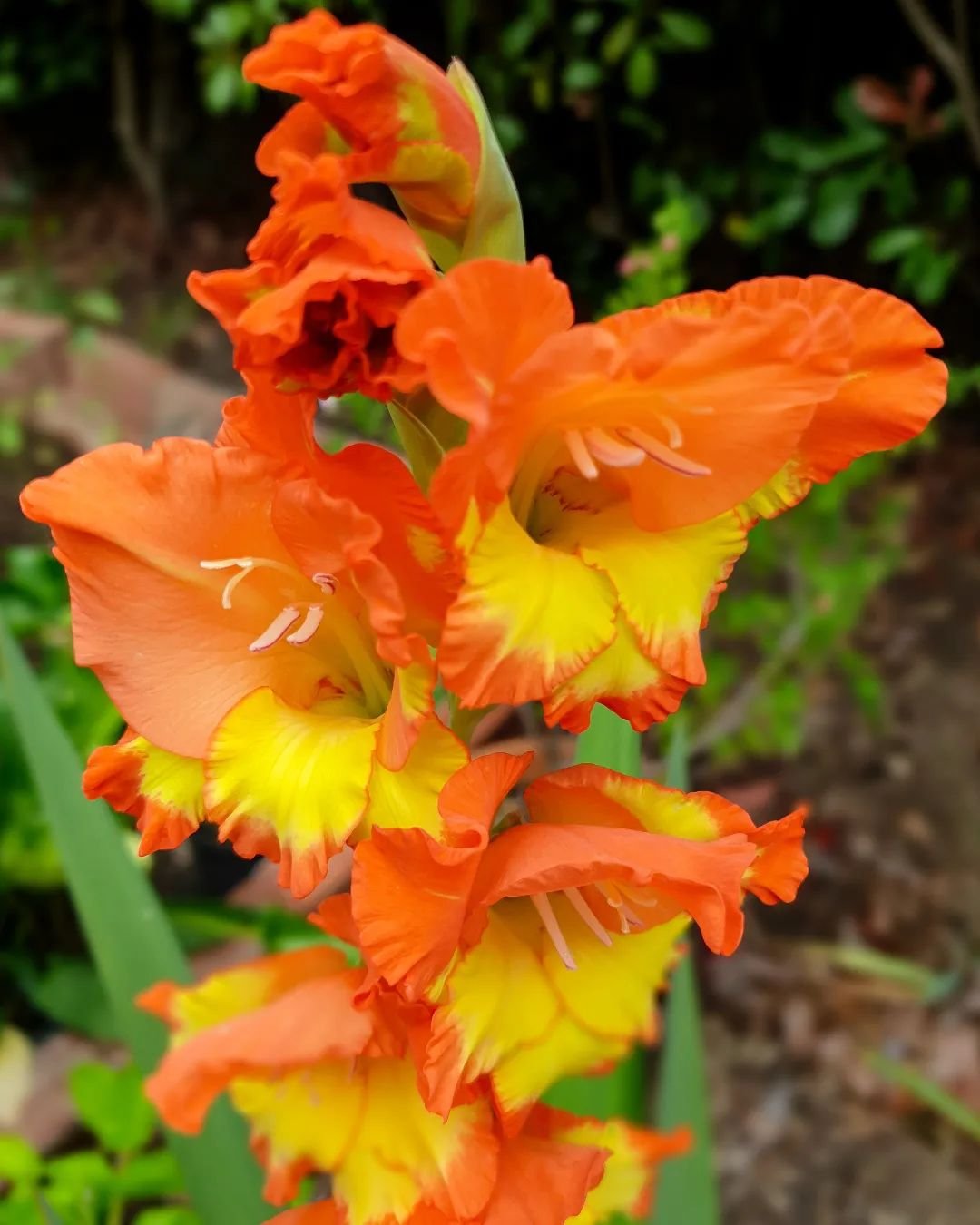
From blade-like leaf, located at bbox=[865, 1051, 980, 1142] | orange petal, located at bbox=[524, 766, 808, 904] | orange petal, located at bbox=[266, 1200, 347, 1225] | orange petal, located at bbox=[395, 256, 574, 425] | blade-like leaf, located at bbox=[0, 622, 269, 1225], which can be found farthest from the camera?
blade-like leaf, located at bbox=[865, 1051, 980, 1142]

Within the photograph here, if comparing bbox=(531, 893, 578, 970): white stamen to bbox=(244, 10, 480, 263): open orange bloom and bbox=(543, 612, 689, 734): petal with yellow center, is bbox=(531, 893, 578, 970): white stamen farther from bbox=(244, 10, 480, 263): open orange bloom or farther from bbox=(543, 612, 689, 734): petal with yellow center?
bbox=(244, 10, 480, 263): open orange bloom

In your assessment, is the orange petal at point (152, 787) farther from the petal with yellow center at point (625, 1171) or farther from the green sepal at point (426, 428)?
the petal with yellow center at point (625, 1171)

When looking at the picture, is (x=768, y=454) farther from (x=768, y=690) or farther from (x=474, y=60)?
(x=474, y=60)

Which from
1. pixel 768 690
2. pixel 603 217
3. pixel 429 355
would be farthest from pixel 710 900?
pixel 603 217

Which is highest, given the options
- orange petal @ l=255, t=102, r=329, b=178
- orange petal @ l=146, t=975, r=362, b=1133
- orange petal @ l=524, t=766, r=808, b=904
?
orange petal @ l=255, t=102, r=329, b=178

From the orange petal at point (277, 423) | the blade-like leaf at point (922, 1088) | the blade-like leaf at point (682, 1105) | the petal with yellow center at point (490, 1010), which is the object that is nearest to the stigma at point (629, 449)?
the orange petal at point (277, 423)

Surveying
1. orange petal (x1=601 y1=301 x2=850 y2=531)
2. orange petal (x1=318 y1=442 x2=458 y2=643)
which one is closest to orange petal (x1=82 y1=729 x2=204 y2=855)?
orange petal (x1=318 y1=442 x2=458 y2=643)
